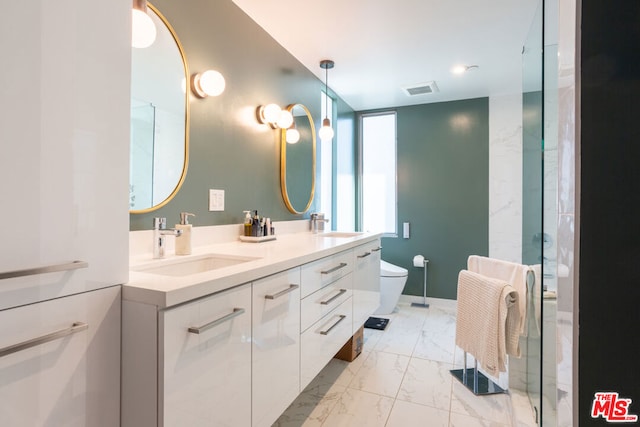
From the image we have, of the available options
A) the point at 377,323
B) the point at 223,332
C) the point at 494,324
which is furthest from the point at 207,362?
the point at 377,323

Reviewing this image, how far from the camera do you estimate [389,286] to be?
10.9 ft

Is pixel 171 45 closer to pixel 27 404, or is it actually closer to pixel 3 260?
pixel 3 260

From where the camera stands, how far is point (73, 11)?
28.4 inches

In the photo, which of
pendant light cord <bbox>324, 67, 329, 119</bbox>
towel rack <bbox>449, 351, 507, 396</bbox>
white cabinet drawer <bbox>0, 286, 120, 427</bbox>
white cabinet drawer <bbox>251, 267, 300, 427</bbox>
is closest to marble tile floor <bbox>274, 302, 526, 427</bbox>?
towel rack <bbox>449, 351, 507, 396</bbox>

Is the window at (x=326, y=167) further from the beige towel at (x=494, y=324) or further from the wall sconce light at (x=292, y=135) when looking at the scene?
the beige towel at (x=494, y=324)

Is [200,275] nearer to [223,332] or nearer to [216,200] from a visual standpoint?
[223,332]

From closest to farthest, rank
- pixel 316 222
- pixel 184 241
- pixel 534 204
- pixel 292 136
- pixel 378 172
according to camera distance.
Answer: pixel 184 241
pixel 534 204
pixel 292 136
pixel 316 222
pixel 378 172

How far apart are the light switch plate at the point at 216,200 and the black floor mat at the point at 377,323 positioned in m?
1.91

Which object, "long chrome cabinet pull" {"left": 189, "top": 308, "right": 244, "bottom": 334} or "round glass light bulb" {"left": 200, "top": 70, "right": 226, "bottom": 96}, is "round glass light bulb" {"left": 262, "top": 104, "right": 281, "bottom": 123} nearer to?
"round glass light bulb" {"left": 200, "top": 70, "right": 226, "bottom": 96}

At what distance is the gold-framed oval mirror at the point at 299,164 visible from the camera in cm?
241

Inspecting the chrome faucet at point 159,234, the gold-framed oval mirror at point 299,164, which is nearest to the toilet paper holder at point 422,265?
the gold-framed oval mirror at point 299,164

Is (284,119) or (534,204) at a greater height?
(284,119)

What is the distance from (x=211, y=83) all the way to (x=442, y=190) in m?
2.85

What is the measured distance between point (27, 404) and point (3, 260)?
29 cm
